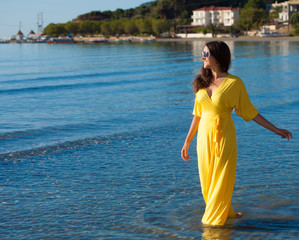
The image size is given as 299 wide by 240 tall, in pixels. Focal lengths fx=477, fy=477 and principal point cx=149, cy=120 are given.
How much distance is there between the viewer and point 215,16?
162m

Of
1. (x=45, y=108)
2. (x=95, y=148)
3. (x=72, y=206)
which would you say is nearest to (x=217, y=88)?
(x=72, y=206)

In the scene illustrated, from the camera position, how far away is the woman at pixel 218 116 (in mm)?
5004

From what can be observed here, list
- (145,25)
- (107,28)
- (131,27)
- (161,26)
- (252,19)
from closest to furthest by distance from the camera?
(252,19) → (161,26) → (145,25) → (131,27) → (107,28)

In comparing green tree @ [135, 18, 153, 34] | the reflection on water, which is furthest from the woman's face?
green tree @ [135, 18, 153, 34]

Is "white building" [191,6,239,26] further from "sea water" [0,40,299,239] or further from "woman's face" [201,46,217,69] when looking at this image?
"woman's face" [201,46,217,69]

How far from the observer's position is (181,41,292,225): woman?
5.00m

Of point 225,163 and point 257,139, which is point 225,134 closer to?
point 225,163

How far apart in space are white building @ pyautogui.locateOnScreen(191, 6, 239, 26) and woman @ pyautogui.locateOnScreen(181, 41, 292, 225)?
500 feet

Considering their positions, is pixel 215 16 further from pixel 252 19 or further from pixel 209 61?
pixel 209 61

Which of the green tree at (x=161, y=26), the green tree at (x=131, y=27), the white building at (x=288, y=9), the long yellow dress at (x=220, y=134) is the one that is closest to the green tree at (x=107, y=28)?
the green tree at (x=131, y=27)

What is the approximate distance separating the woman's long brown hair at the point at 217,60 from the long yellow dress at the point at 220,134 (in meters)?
0.09

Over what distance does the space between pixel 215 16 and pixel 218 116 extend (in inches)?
6395

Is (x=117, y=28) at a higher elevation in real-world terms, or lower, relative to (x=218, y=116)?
higher

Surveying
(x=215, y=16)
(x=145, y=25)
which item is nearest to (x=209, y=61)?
(x=215, y=16)
